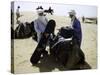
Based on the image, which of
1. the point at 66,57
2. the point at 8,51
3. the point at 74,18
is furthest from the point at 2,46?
the point at 74,18

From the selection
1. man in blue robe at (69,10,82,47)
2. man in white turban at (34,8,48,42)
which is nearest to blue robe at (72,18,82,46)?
man in blue robe at (69,10,82,47)

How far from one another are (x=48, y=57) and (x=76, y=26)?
0.49 metres

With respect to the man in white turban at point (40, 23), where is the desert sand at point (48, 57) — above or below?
below

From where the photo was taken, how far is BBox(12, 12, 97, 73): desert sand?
2160 millimetres

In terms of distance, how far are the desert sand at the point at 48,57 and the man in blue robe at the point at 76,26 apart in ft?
0.16

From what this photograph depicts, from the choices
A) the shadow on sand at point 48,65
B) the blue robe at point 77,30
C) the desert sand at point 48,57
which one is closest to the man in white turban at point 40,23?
the desert sand at point 48,57

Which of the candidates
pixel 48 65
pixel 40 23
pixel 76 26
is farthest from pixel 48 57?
pixel 76 26

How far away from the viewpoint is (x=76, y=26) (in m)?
2.44

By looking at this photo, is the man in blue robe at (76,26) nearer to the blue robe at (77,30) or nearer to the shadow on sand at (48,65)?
the blue robe at (77,30)

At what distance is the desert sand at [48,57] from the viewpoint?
2160 mm

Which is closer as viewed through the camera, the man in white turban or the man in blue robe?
the man in white turban

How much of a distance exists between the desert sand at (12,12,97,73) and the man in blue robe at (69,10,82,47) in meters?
0.05

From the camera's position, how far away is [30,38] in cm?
221

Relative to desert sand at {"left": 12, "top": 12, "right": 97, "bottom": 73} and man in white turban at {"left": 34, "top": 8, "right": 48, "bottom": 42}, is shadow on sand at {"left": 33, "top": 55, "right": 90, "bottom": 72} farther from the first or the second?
man in white turban at {"left": 34, "top": 8, "right": 48, "bottom": 42}
